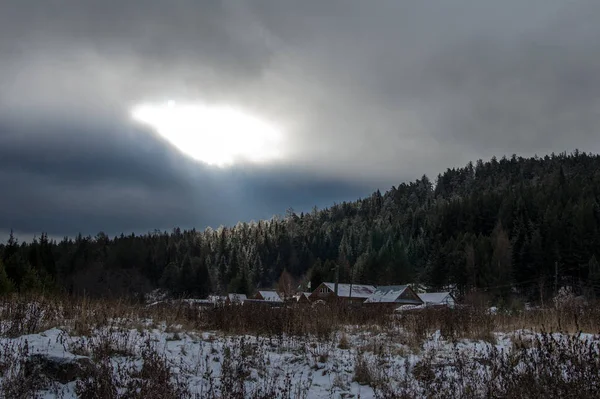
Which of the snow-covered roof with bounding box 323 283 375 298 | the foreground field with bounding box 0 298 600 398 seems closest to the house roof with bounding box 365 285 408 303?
the snow-covered roof with bounding box 323 283 375 298

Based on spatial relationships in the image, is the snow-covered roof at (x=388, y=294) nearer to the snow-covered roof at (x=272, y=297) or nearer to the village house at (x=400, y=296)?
the village house at (x=400, y=296)

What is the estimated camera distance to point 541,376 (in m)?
6.17

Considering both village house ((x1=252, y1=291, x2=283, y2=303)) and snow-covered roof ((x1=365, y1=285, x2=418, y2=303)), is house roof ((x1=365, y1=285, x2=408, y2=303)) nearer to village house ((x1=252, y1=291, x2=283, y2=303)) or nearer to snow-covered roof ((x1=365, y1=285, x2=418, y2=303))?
snow-covered roof ((x1=365, y1=285, x2=418, y2=303))

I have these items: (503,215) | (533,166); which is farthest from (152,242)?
(533,166)

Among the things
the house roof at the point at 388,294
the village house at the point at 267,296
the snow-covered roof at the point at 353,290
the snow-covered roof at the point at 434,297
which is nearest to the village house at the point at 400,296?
the house roof at the point at 388,294

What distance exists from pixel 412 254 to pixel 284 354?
99301 millimetres

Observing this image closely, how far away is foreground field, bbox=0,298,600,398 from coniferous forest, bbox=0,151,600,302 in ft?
57.4

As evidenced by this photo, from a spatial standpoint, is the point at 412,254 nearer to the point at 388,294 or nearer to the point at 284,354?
the point at 388,294

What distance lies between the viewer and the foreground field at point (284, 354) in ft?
20.6

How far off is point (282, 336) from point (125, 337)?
3.51 meters

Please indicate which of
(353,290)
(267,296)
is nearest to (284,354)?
(353,290)

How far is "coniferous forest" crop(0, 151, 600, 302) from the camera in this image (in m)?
70.6

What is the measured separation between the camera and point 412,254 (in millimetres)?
104938

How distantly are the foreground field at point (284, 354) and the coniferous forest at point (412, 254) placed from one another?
1751cm
